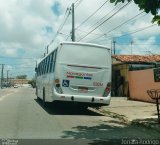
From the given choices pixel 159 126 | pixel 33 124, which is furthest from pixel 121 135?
pixel 33 124

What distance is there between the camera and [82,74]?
19.8m

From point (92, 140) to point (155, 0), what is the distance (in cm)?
396

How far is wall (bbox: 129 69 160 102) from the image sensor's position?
29375mm

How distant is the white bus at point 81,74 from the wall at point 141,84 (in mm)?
9055

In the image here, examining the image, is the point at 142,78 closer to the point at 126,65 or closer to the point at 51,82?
the point at 126,65

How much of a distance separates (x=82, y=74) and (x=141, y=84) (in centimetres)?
1261

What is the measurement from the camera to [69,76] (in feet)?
64.5

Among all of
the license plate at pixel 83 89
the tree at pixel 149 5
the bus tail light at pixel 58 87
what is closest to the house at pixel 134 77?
the license plate at pixel 83 89

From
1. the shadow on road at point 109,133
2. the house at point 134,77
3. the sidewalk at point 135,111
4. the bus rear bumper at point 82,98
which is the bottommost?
the shadow on road at point 109,133

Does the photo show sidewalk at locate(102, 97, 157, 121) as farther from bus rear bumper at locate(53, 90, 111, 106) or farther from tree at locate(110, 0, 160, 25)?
tree at locate(110, 0, 160, 25)

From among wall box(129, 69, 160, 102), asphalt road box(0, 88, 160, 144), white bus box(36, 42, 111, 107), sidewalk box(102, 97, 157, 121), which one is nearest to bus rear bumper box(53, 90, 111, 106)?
white bus box(36, 42, 111, 107)

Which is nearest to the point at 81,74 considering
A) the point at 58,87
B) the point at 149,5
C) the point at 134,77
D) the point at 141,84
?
the point at 58,87

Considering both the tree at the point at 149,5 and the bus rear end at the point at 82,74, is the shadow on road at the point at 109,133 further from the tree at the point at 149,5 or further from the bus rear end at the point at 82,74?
the bus rear end at the point at 82,74

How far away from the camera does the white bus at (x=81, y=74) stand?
19.6 m
